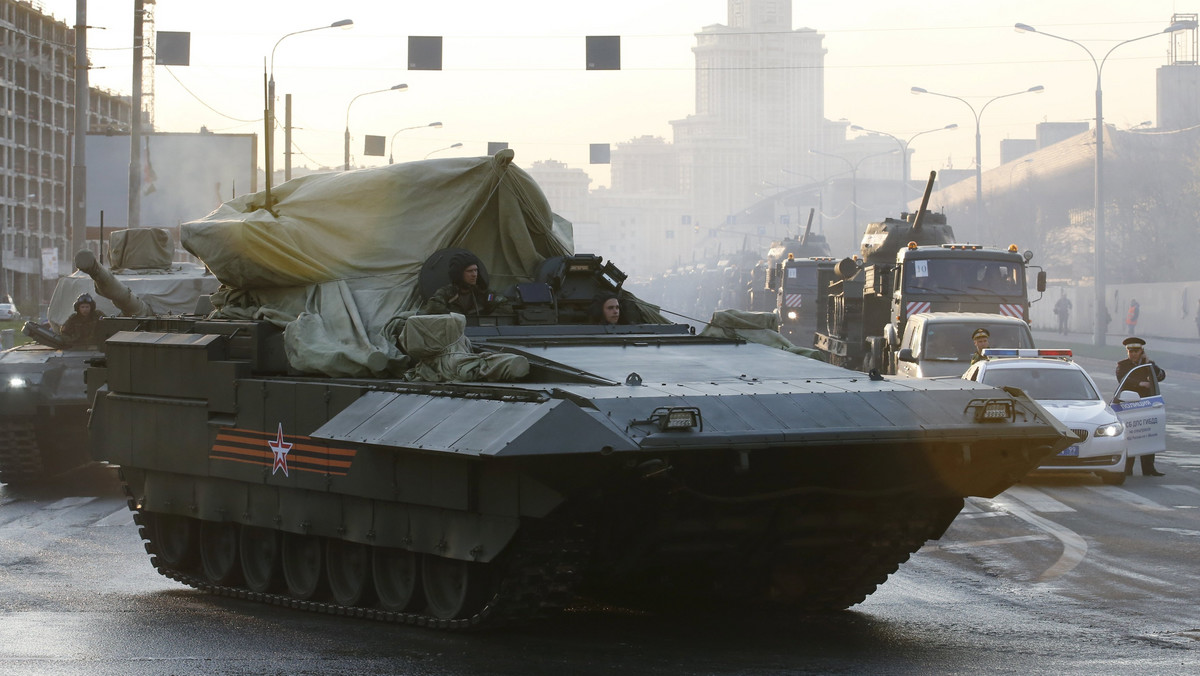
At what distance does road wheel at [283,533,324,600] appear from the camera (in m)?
9.94

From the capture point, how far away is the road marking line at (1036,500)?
14.8 m

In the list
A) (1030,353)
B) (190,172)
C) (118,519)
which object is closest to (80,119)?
(118,519)

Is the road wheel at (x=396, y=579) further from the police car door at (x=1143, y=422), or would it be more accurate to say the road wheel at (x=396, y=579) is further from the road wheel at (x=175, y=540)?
the police car door at (x=1143, y=422)

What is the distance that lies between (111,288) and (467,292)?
7178mm

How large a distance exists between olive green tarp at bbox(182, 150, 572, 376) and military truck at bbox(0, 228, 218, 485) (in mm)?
4774

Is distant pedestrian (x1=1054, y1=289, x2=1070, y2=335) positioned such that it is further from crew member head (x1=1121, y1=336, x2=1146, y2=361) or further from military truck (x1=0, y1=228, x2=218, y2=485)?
military truck (x1=0, y1=228, x2=218, y2=485)

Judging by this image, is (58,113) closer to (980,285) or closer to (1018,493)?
(980,285)

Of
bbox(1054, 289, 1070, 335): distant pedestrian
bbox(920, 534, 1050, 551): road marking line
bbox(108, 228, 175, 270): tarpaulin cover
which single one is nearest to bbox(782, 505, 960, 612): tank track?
bbox(920, 534, 1050, 551): road marking line

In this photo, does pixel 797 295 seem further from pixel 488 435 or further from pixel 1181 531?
pixel 488 435

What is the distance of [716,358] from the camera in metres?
9.69

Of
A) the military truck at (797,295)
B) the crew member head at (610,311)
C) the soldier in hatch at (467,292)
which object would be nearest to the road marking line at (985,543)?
the crew member head at (610,311)

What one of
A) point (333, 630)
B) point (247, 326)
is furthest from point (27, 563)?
point (333, 630)

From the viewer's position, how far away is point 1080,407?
17.0 metres

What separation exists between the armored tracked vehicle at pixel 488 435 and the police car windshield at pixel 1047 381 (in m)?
7.31
